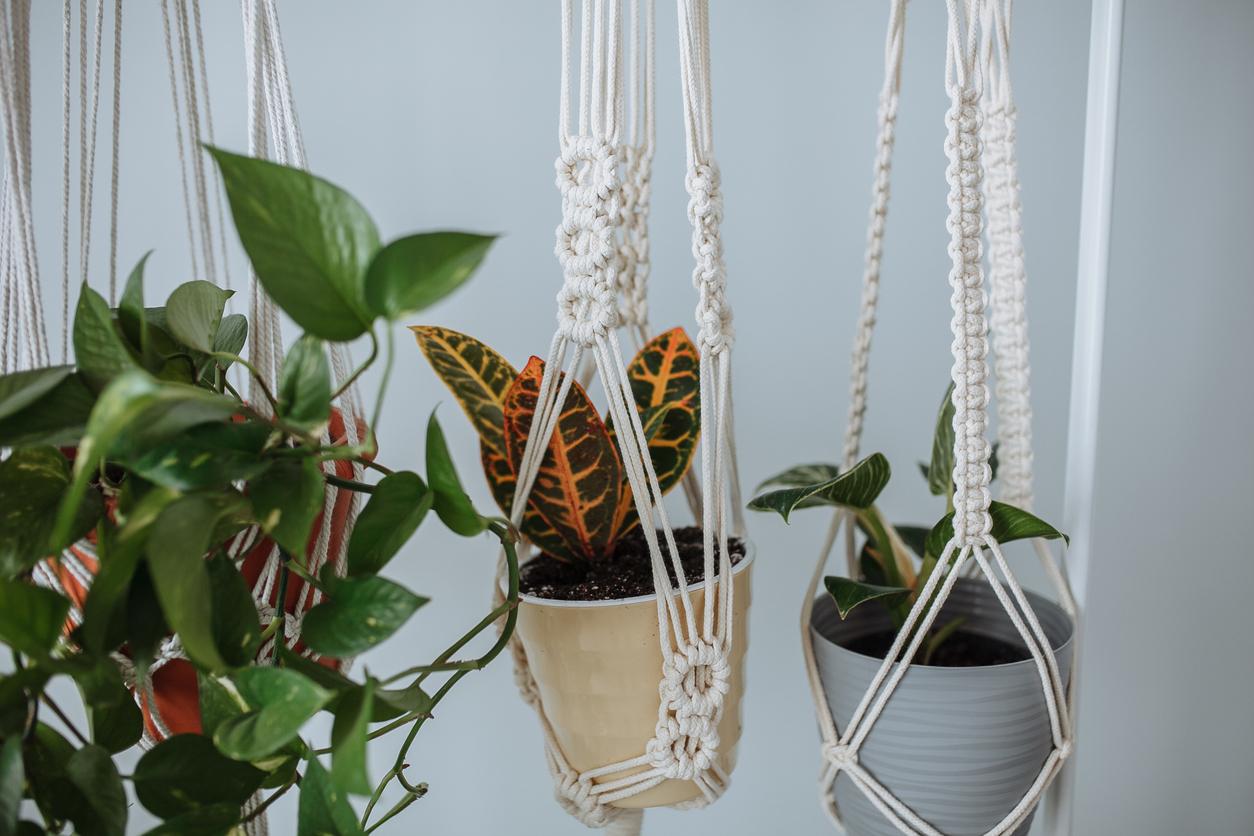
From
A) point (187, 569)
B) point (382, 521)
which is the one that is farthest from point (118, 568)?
point (382, 521)

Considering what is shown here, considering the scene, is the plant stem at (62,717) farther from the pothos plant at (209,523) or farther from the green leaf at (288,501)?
the green leaf at (288,501)

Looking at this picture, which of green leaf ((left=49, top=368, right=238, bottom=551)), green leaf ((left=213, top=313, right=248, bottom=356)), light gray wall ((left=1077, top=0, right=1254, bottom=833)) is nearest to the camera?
green leaf ((left=49, top=368, right=238, bottom=551))

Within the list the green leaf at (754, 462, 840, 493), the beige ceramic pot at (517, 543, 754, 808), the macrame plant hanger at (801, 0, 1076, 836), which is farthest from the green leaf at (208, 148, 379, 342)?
→ the green leaf at (754, 462, 840, 493)

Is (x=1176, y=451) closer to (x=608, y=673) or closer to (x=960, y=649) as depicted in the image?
(x=960, y=649)

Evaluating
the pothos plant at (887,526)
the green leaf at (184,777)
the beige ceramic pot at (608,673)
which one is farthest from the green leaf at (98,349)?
the pothos plant at (887,526)

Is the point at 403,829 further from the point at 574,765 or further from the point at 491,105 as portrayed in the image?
the point at 491,105

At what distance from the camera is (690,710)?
708 millimetres

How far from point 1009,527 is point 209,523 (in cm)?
57

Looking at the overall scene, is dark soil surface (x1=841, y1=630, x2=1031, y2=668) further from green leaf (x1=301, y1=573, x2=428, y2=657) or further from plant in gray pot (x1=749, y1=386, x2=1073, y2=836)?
green leaf (x1=301, y1=573, x2=428, y2=657)

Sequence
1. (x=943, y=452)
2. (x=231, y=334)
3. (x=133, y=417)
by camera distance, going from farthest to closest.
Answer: (x=943, y=452) < (x=231, y=334) < (x=133, y=417)

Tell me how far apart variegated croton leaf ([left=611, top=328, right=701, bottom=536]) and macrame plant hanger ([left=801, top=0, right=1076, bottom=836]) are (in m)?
0.16

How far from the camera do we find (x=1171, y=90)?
3.42ft

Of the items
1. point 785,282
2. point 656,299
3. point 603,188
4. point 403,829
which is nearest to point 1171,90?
point 785,282

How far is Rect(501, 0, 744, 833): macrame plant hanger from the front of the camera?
26.3 inches
